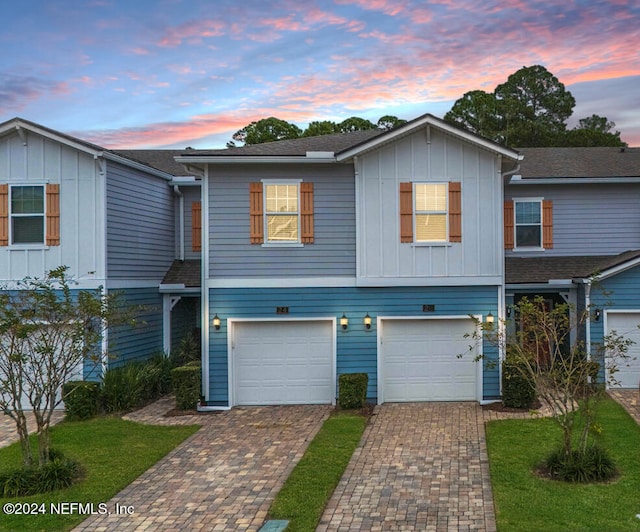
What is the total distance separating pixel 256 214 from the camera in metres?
13.6

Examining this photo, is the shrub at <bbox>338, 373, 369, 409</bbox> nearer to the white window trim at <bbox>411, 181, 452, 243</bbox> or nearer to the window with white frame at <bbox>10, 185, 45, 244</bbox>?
the white window trim at <bbox>411, 181, 452, 243</bbox>

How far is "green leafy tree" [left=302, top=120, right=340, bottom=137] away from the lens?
35656 millimetres

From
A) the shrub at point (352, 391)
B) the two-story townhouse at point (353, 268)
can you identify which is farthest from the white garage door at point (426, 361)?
the shrub at point (352, 391)

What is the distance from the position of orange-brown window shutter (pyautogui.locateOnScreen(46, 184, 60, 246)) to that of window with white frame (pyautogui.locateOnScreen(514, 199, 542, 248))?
11856 millimetres

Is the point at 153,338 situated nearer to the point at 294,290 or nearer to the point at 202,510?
the point at 294,290

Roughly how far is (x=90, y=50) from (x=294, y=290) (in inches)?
356

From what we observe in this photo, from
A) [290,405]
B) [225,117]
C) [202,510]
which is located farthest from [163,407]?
[225,117]

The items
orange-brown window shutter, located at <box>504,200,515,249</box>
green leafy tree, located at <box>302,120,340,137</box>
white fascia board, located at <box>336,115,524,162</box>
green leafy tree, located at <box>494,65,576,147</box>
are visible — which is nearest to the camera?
white fascia board, located at <box>336,115,524,162</box>

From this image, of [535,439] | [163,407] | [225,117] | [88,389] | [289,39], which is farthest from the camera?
[225,117]

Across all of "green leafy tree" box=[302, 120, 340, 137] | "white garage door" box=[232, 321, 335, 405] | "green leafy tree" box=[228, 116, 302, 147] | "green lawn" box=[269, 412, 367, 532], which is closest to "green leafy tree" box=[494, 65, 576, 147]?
"green leafy tree" box=[302, 120, 340, 137]

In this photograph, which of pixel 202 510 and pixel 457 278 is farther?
pixel 457 278

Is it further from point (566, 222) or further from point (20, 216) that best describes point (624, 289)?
point (20, 216)

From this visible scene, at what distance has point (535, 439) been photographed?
10.2 meters

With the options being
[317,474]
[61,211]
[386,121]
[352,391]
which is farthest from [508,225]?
[386,121]
